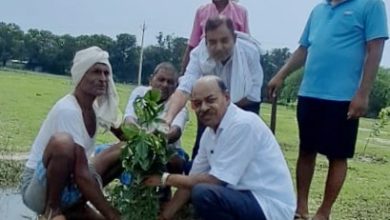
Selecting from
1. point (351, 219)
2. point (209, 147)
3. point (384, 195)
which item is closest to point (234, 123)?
point (209, 147)

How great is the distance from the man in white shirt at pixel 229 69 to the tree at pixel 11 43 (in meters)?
6.99

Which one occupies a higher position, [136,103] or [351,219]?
[136,103]

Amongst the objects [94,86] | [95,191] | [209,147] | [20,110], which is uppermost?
[94,86]

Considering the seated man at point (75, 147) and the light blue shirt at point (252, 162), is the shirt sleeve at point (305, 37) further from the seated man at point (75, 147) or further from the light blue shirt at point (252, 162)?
the seated man at point (75, 147)

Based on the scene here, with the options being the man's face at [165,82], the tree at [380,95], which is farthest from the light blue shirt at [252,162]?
the tree at [380,95]

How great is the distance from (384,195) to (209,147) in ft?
9.95

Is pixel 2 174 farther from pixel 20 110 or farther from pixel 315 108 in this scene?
pixel 20 110

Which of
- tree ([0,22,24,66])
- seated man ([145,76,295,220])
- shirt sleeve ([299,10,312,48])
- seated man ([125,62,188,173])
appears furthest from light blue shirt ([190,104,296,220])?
tree ([0,22,24,66])

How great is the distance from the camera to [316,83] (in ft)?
11.7

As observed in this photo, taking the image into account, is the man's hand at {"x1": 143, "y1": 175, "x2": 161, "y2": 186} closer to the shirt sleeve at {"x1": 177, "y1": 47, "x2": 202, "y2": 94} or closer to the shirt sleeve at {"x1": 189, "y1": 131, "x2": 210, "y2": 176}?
the shirt sleeve at {"x1": 189, "y1": 131, "x2": 210, "y2": 176}

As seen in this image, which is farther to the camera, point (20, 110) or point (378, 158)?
point (20, 110)

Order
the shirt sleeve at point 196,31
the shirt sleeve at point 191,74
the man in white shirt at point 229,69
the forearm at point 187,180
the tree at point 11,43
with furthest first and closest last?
the tree at point 11,43, the shirt sleeve at point 196,31, the shirt sleeve at point 191,74, the man in white shirt at point 229,69, the forearm at point 187,180

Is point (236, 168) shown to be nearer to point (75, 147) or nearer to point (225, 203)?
point (225, 203)

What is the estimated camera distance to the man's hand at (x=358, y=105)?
331 cm
